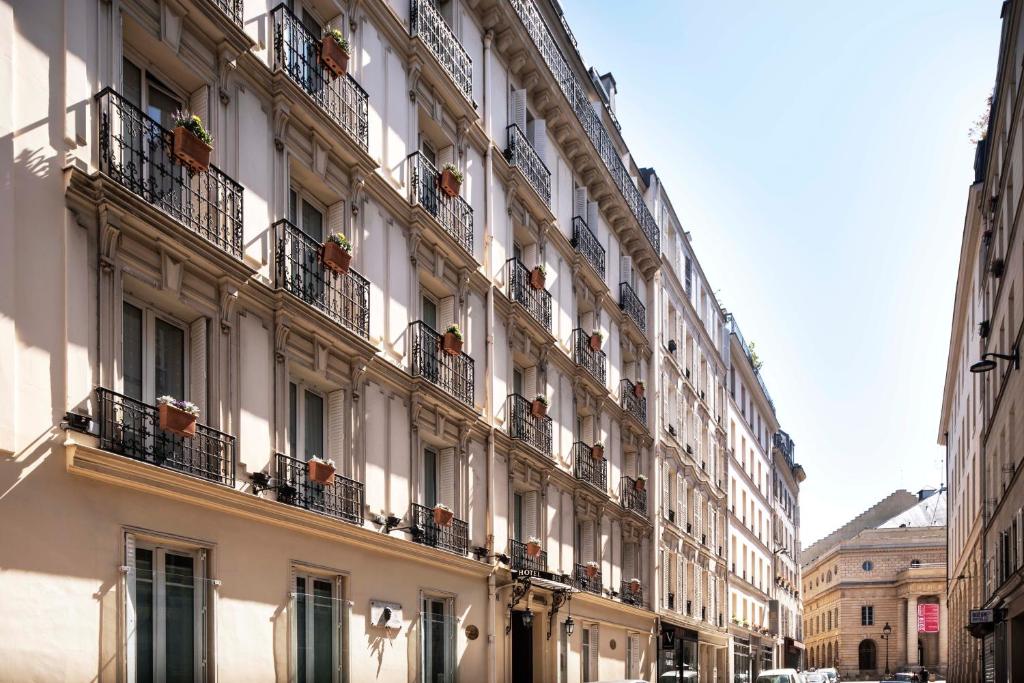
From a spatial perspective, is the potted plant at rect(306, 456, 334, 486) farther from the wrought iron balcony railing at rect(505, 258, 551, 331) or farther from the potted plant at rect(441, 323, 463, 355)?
the wrought iron balcony railing at rect(505, 258, 551, 331)

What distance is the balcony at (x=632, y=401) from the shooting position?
1244 inches

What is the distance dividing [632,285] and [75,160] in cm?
2317

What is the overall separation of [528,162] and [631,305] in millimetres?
8631

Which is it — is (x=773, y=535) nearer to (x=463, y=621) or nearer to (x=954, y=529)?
(x=954, y=529)

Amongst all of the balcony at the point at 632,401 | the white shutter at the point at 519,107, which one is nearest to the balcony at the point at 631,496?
the balcony at the point at 632,401

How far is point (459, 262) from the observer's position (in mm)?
20828

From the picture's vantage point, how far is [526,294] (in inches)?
958

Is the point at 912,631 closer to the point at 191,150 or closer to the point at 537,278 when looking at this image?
the point at 537,278

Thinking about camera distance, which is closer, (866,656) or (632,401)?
(632,401)

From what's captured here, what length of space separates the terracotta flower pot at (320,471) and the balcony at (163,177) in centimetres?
294

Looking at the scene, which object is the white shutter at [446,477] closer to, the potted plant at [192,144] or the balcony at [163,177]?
the balcony at [163,177]

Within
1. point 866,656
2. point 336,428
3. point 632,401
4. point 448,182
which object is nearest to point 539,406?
point 448,182

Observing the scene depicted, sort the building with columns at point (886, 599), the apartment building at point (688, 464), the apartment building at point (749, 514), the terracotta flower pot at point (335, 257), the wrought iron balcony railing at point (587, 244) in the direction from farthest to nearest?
the building with columns at point (886, 599) < the apartment building at point (749, 514) < the apartment building at point (688, 464) < the wrought iron balcony railing at point (587, 244) < the terracotta flower pot at point (335, 257)

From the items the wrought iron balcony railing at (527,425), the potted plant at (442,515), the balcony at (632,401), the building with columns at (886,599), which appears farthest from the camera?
the building with columns at (886,599)
